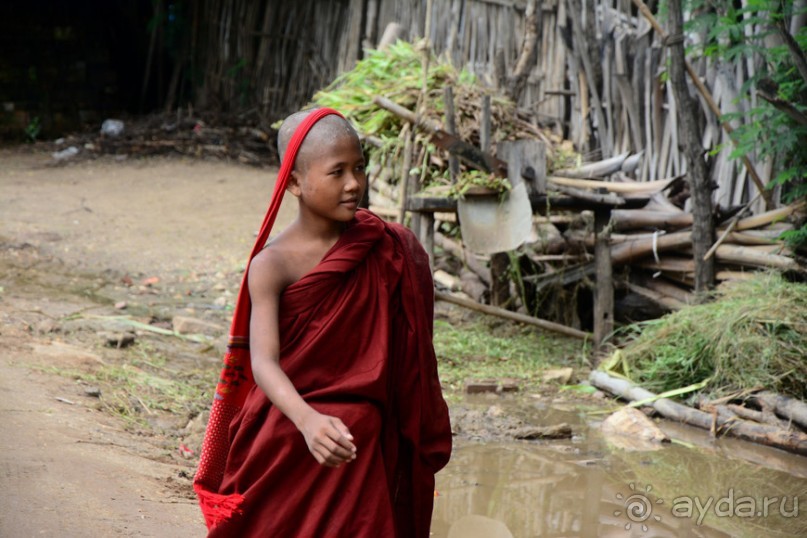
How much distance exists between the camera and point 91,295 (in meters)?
6.83

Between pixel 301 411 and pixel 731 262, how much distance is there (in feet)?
14.7

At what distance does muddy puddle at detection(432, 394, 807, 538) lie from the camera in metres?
3.78

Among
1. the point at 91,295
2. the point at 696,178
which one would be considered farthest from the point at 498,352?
the point at 91,295

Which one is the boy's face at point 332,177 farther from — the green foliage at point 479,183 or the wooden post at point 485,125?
the wooden post at point 485,125

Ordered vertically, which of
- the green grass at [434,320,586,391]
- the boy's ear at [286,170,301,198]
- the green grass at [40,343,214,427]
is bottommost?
the green grass at [434,320,586,391]

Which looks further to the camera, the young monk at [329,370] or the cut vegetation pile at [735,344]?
the cut vegetation pile at [735,344]

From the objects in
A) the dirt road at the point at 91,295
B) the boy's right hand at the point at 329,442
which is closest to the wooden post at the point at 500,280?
the dirt road at the point at 91,295

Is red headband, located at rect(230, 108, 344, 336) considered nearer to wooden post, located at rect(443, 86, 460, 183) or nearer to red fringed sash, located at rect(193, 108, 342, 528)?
red fringed sash, located at rect(193, 108, 342, 528)

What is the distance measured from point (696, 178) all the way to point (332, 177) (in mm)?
4129

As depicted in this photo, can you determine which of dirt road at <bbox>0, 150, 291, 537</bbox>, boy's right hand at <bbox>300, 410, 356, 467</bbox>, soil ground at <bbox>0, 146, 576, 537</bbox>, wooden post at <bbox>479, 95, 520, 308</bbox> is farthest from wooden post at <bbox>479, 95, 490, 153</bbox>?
boy's right hand at <bbox>300, 410, 356, 467</bbox>

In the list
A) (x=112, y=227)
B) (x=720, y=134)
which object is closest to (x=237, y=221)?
(x=112, y=227)

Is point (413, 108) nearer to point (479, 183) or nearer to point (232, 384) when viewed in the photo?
point (479, 183)

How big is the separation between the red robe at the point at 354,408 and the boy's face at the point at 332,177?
0.28 ft

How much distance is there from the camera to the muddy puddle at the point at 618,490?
378cm
